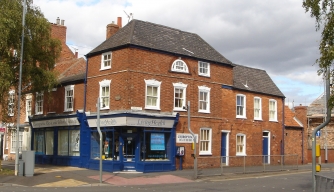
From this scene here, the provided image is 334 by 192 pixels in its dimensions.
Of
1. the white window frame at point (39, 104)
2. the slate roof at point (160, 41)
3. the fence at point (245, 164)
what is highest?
the slate roof at point (160, 41)

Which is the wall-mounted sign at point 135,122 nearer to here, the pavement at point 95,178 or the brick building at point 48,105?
the pavement at point 95,178

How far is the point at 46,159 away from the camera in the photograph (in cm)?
3161

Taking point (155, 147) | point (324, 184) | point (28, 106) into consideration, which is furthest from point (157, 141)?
point (324, 184)

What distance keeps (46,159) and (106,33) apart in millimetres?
10299

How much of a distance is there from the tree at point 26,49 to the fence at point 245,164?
35.7 ft

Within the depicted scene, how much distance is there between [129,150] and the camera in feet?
84.7

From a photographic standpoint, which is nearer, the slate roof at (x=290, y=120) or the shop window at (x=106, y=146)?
the shop window at (x=106, y=146)

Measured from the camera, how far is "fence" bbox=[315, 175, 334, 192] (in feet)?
43.0

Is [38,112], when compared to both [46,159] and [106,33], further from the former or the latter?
[106,33]

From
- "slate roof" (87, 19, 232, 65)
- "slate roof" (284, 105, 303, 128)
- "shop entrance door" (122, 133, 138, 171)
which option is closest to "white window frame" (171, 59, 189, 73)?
"slate roof" (87, 19, 232, 65)

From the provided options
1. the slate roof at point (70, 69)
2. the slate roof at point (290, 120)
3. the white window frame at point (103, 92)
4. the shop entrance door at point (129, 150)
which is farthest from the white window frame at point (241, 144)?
the slate roof at point (70, 69)

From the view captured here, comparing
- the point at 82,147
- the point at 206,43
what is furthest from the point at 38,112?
the point at 206,43

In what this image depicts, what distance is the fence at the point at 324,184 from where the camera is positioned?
43.0ft

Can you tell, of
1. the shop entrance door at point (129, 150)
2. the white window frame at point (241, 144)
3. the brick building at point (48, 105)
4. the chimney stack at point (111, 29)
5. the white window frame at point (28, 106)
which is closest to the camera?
the shop entrance door at point (129, 150)
